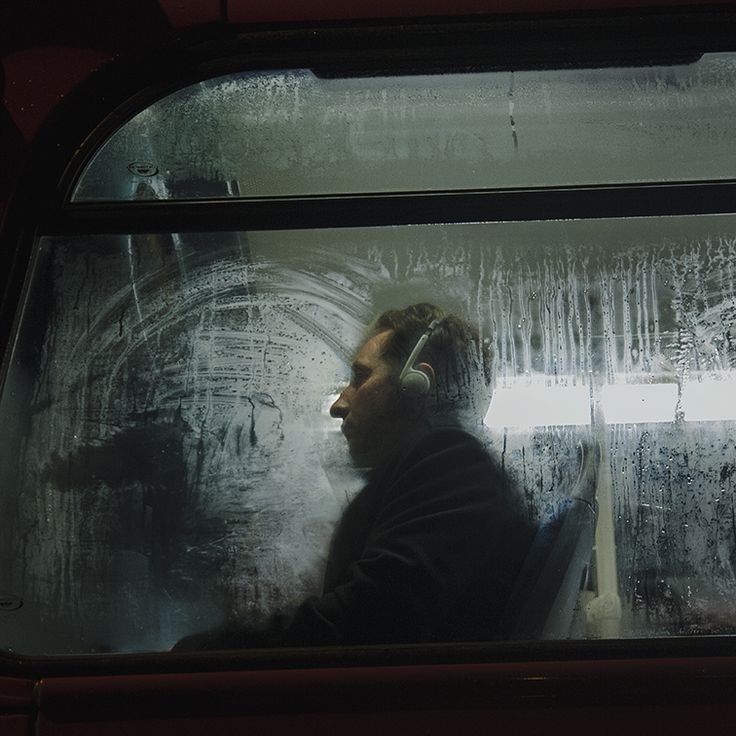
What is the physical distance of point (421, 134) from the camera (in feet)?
5.65

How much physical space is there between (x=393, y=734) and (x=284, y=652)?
0.22 m

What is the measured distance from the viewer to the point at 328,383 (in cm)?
161

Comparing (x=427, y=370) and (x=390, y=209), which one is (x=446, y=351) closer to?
(x=427, y=370)

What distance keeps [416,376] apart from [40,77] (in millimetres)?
880

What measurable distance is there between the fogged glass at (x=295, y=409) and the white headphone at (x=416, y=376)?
0.07m

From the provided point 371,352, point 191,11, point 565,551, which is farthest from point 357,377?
point 191,11

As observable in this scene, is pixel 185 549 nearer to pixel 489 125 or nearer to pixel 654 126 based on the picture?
pixel 489 125

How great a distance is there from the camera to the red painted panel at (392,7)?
1633 mm

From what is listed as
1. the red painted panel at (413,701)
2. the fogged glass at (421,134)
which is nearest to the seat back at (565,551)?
the red painted panel at (413,701)

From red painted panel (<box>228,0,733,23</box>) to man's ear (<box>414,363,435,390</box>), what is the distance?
641 millimetres

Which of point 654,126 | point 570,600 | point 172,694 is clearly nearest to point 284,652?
point 172,694

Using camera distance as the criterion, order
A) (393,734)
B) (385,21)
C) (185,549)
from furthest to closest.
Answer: (385,21) < (185,549) < (393,734)

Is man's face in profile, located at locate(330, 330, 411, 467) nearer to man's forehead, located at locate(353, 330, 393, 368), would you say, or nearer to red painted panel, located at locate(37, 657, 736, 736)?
man's forehead, located at locate(353, 330, 393, 368)

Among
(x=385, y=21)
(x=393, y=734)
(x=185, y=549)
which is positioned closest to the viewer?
(x=393, y=734)
